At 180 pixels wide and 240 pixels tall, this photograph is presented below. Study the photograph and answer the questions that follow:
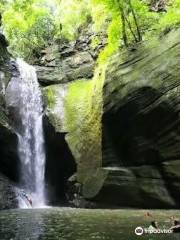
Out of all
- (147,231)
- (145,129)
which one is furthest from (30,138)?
(147,231)

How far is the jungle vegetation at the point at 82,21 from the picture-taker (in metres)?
30.7

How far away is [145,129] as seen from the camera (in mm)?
25953

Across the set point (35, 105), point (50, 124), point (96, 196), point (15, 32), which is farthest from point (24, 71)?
point (15, 32)

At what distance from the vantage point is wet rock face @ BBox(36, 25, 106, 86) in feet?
115

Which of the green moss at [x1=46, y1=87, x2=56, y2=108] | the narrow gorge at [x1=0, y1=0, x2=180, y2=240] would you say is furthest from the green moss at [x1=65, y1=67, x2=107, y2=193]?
the green moss at [x1=46, y1=87, x2=56, y2=108]

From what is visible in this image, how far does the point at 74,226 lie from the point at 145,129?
10448 millimetres

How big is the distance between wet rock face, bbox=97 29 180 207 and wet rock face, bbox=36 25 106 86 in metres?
8.01

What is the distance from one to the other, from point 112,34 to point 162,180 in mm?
12318

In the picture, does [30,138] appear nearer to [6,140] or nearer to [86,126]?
[6,140]

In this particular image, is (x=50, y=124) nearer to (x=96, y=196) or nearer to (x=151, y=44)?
(x=96, y=196)

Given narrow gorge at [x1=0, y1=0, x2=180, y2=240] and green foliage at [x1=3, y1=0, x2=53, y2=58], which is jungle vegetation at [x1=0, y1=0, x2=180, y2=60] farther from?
narrow gorge at [x1=0, y1=0, x2=180, y2=240]

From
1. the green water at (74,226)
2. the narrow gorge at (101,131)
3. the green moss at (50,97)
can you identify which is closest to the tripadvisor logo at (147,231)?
the green water at (74,226)

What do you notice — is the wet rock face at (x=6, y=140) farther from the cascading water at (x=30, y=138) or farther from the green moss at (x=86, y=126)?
the green moss at (x=86, y=126)

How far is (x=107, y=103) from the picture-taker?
27.3 metres
